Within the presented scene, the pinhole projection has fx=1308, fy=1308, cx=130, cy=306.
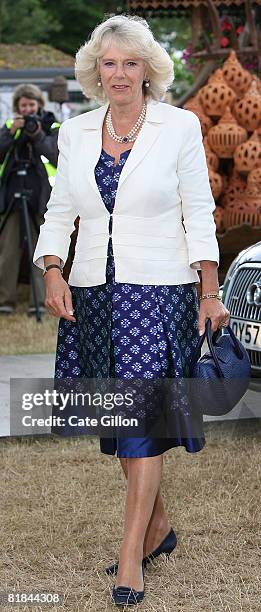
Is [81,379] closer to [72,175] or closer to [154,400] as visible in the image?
[154,400]

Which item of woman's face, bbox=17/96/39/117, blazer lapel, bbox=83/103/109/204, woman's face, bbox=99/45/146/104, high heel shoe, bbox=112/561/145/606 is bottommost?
high heel shoe, bbox=112/561/145/606

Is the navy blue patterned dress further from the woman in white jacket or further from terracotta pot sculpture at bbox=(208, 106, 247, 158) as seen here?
terracotta pot sculpture at bbox=(208, 106, 247, 158)

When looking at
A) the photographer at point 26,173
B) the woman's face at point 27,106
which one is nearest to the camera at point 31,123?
the photographer at point 26,173

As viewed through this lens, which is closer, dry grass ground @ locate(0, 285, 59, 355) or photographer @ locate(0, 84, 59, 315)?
dry grass ground @ locate(0, 285, 59, 355)

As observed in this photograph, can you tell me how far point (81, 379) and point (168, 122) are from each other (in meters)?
0.93

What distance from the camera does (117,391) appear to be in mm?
4395

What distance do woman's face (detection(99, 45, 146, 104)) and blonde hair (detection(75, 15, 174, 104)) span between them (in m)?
0.02

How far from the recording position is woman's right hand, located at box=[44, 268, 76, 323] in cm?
438

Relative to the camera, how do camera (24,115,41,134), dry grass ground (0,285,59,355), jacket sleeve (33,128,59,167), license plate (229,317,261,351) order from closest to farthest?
license plate (229,317,261,351) < dry grass ground (0,285,59,355) < camera (24,115,41,134) < jacket sleeve (33,128,59,167)

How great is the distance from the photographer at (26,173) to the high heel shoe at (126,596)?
22.7 feet

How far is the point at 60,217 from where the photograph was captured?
4.52m

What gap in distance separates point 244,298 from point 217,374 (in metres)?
2.14

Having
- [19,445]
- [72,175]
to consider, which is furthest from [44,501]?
[72,175]

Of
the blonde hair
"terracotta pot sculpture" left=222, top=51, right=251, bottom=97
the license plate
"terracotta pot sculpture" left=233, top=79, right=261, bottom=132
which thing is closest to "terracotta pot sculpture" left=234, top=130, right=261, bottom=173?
"terracotta pot sculpture" left=233, top=79, right=261, bottom=132
